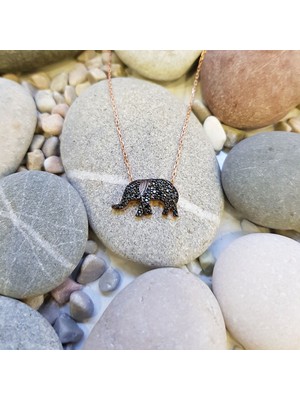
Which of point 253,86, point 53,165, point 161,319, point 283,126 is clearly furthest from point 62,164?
Answer: point 283,126

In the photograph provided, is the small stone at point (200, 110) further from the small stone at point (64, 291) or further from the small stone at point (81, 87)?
the small stone at point (64, 291)

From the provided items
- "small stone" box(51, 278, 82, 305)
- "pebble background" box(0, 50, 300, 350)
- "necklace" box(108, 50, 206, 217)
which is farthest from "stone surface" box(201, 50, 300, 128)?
"small stone" box(51, 278, 82, 305)

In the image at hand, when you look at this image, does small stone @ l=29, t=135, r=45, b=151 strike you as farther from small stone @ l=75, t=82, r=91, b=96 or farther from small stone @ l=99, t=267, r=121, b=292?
small stone @ l=99, t=267, r=121, b=292

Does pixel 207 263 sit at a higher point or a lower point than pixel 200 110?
lower

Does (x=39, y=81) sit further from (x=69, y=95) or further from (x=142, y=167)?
(x=142, y=167)

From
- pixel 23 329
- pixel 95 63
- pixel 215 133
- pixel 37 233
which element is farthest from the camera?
pixel 95 63

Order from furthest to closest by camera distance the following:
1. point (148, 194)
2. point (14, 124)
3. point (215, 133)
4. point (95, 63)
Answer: point (95, 63)
point (215, 133)
point (14, 124)
point (148, 194)

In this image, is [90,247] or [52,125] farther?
[52,125]
